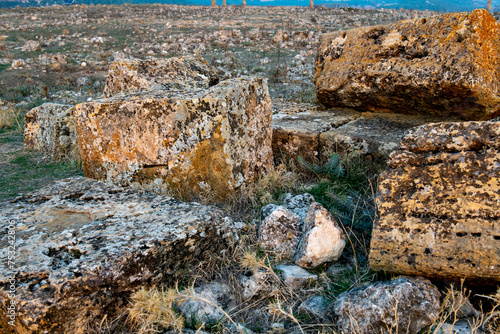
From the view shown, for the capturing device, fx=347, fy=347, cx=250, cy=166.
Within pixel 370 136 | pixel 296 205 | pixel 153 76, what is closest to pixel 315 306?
pixel 296 205

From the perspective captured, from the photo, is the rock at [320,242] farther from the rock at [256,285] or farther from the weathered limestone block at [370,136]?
the weathered limestone block at [370,136]

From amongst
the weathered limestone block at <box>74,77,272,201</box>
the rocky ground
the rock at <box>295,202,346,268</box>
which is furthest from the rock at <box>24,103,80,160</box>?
the rock at <box>295,202,346,268</box>

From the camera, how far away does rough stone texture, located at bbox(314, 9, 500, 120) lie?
296 centimetres

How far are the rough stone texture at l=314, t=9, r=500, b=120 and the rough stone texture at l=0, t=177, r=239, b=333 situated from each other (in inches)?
89.0

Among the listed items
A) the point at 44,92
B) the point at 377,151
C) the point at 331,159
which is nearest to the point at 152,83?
the point at 331,159

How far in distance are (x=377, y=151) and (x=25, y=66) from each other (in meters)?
11.4

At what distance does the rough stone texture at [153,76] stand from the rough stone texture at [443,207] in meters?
2.44

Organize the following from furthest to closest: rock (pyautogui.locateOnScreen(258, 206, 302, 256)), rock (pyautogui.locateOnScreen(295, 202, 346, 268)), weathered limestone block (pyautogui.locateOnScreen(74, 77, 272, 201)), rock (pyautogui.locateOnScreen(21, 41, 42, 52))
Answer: rock (pyautogui.locateOnScreen(21, 41, 42, 52))
weathered limestone block (pyautogui.locateOnScreen(74, 77, 272, 201))
rock (pyautogui.locateOnScreen(258, 206, 302, 256))
rock (pyautogui.locateOnScreen(295, 202, 346, 268))

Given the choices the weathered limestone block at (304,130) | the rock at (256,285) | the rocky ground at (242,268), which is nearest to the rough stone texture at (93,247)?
the rocky ground at (242,268)

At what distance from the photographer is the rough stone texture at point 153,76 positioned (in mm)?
3611

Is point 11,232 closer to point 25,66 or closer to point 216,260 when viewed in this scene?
point 216,260

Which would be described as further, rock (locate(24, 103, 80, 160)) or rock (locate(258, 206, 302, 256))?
rock (locate(24, 103, 80, 160))

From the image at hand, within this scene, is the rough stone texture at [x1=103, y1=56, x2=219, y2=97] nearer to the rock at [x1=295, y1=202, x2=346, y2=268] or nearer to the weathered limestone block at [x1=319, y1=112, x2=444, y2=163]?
the weathered limestone block at [x1=319, y1=112, x2=444, y2=163]

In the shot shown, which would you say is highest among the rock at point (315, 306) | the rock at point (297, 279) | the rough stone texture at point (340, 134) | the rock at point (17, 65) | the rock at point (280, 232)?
the rock at point (17, 65)
